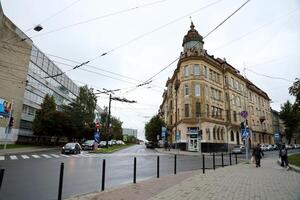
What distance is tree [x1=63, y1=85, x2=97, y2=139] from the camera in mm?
51844

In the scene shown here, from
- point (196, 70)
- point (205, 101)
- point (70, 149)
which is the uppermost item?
point (196, 70)

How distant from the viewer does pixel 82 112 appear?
54719mm

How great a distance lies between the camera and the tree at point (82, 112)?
51844mm

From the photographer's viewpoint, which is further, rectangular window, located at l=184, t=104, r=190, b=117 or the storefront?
rectangular window, located at l=184, t=104, r=190, b=117

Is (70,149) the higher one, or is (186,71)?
(186,71)

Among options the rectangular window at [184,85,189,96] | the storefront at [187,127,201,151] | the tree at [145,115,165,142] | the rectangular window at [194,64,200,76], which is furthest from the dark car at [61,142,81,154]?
the tree at [145,115,165,142]

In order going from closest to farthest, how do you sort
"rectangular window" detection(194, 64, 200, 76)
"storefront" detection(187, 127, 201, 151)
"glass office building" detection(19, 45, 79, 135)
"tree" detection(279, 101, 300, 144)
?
"storefront" detection(187, 127, 201, 151) < "rectangular window" detection(194, 64, 200, 76) < "glass office building" detection(19, 45, 79, 135) < "tree" detection(279, 101, 300, 144)

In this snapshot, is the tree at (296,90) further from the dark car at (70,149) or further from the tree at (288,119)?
the tree at (288,119)

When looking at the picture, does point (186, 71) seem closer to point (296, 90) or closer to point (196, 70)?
point (196, 70)

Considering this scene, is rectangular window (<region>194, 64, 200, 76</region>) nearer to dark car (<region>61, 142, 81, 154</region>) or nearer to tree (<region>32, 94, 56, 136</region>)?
dark car (<region>61, 142, 81, 154</region>)

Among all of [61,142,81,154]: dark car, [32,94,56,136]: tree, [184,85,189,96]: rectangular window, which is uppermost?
[184,85,189,96]: rectangular window

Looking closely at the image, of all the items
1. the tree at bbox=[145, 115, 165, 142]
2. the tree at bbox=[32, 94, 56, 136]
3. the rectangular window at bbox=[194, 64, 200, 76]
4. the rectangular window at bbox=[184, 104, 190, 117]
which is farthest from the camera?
the tree at bbox=[145, 115, 165, 142]

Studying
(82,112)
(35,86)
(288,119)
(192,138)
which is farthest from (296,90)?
(288,119)

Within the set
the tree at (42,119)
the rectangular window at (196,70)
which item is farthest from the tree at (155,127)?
the tree at (42,119)
